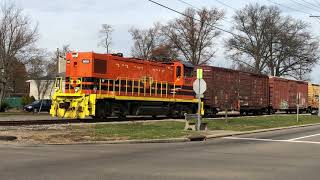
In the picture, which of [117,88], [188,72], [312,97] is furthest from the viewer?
[312,97]

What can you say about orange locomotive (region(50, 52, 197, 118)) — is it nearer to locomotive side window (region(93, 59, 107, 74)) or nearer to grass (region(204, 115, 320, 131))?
locomotive side window (region(93, 59, 107, 74))

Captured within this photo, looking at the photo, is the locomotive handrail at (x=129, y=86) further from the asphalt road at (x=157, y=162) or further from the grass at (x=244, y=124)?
the asphalt road at (x=157, y=162)

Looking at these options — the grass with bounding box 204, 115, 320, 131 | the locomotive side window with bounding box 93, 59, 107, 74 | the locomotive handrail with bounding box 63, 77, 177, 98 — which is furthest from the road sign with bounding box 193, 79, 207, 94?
the locomotive side window with bounding box 93, 59, 107, 74

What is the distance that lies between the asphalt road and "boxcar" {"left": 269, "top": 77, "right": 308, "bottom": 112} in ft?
114

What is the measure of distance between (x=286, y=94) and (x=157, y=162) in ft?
148

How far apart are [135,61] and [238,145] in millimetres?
15240

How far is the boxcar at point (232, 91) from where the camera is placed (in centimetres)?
4075

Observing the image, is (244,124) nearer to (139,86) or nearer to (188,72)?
(188,72)

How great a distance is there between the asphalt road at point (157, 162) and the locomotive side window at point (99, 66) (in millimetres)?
12532

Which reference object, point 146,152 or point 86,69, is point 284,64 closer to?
point 86,69

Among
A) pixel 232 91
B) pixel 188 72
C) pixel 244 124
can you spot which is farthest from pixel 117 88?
pixel 232 91

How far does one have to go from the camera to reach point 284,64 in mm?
90438

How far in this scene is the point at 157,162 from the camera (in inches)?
532

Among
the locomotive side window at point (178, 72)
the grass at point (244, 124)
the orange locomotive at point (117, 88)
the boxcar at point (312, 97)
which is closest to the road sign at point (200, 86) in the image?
the grass at point (244, 124)
